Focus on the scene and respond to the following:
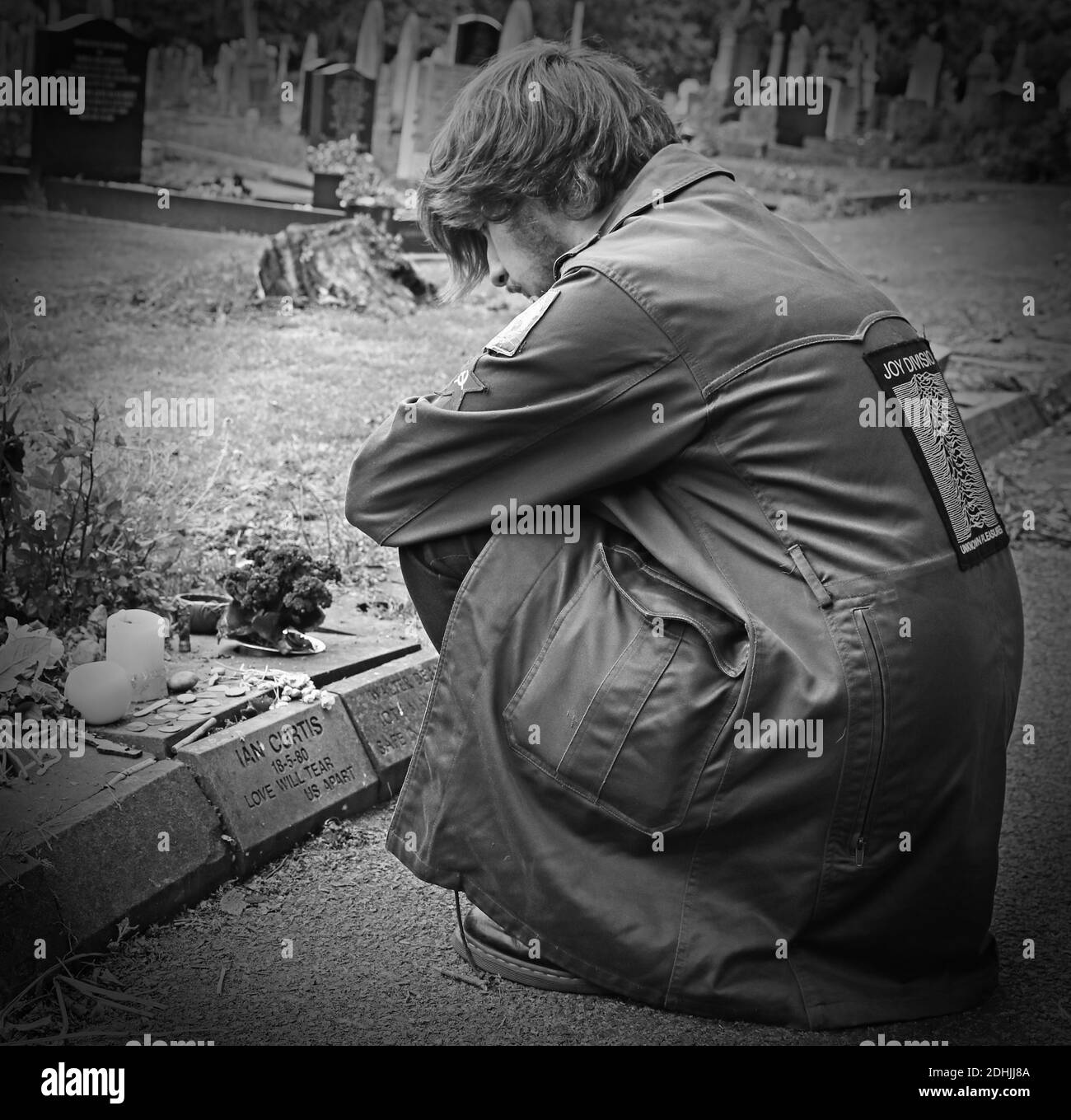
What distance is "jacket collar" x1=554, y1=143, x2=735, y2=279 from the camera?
2.33 m

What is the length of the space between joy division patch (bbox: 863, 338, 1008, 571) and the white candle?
1.68 m

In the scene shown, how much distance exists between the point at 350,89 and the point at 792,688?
725 centimetres

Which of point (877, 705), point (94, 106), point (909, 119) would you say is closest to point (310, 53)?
point (94, 106)

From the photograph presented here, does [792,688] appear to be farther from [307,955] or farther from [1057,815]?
[1057,815]

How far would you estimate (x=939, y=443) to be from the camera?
216 centimetres

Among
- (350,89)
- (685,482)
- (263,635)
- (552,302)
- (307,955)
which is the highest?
(350,89)

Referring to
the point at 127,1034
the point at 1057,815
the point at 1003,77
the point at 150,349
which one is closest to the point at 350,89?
the point at 150,349

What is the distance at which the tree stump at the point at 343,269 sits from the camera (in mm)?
7246

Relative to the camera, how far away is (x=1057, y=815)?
3.34 meters

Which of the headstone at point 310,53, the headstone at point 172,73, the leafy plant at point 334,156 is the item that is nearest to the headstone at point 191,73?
the headstone at point 172,73

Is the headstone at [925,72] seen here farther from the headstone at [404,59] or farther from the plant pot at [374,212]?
the plant pot at [374,212]

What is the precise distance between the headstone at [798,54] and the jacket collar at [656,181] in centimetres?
740

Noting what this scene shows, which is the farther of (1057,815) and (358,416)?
(358,416)

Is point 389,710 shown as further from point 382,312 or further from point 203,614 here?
point 382,312
